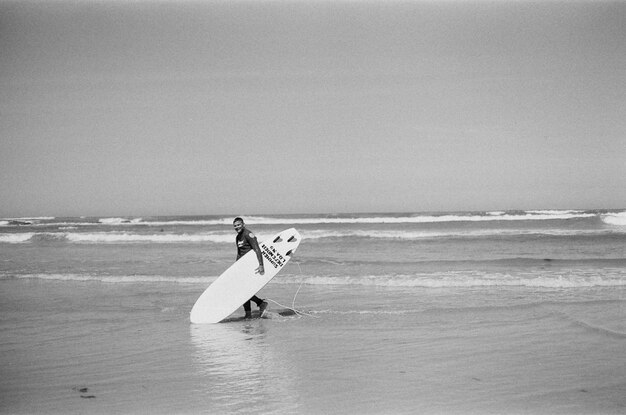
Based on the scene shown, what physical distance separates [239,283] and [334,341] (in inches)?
101

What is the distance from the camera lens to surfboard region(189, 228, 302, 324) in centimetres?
792

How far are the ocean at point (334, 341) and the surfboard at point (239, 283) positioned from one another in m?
0.30

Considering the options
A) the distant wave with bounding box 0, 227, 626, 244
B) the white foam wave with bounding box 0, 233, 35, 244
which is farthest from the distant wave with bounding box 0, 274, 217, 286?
the white foam wave with bounding box 0, 233, 35, 244

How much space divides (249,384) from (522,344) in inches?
121

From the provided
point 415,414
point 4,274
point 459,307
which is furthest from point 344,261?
point 415,414

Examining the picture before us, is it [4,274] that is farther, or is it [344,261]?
[344,261]

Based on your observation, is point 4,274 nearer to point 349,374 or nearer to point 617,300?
point 349,374

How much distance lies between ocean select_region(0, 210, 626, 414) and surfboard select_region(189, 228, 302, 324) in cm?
30

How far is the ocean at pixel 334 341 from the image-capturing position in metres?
4.37

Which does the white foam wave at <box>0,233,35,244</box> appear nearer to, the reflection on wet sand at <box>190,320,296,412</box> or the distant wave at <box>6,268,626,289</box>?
the distant wave at <box>6,268,626,289</box>

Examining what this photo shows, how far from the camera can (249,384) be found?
184 inches

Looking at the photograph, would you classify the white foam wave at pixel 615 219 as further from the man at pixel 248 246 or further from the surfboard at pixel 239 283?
the man at pixel 248 246

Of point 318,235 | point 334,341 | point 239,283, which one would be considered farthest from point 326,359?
point 318,235

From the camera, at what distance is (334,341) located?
6.33 metres
